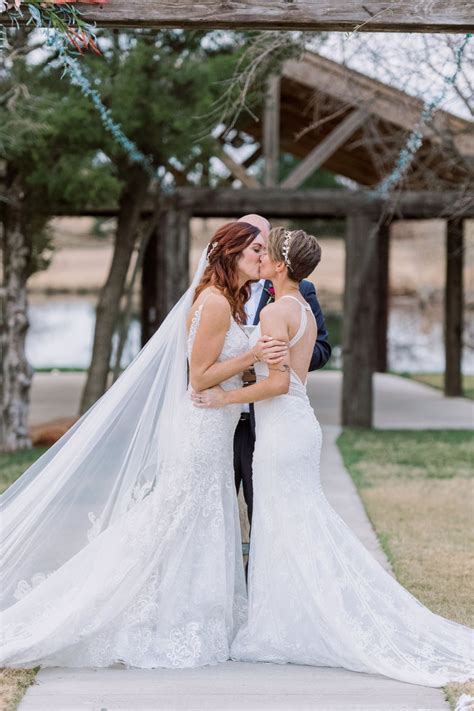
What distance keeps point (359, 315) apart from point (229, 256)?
8.02 m

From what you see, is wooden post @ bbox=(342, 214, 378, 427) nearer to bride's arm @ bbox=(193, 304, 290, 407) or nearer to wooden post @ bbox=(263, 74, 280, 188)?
wooden post @ bbox=(263, 74, 280, 188)

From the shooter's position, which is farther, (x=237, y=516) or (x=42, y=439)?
(x=42, y=439)

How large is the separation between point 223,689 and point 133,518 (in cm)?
84

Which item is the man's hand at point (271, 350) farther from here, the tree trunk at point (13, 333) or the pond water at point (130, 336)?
the pond water at point (130, 336)

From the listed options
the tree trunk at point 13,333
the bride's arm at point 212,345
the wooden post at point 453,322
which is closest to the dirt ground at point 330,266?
the wooden post at point 453,322

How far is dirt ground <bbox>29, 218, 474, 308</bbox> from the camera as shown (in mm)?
42438

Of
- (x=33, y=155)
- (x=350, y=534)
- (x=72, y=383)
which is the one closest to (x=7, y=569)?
(x=350, y=534)

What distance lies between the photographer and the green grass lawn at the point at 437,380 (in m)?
18.2

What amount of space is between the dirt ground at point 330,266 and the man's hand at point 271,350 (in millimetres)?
36057

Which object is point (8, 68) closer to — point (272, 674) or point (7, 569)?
point (7, 569)

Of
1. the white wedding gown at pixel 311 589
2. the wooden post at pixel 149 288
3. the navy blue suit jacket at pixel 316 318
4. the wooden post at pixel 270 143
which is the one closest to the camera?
the white wedding gown at pixel 311 589

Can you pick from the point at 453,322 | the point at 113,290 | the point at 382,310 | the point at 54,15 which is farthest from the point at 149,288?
the point at 54,15

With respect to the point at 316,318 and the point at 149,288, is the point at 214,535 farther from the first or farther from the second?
the point at 149,288

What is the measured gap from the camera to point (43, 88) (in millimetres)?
9977
